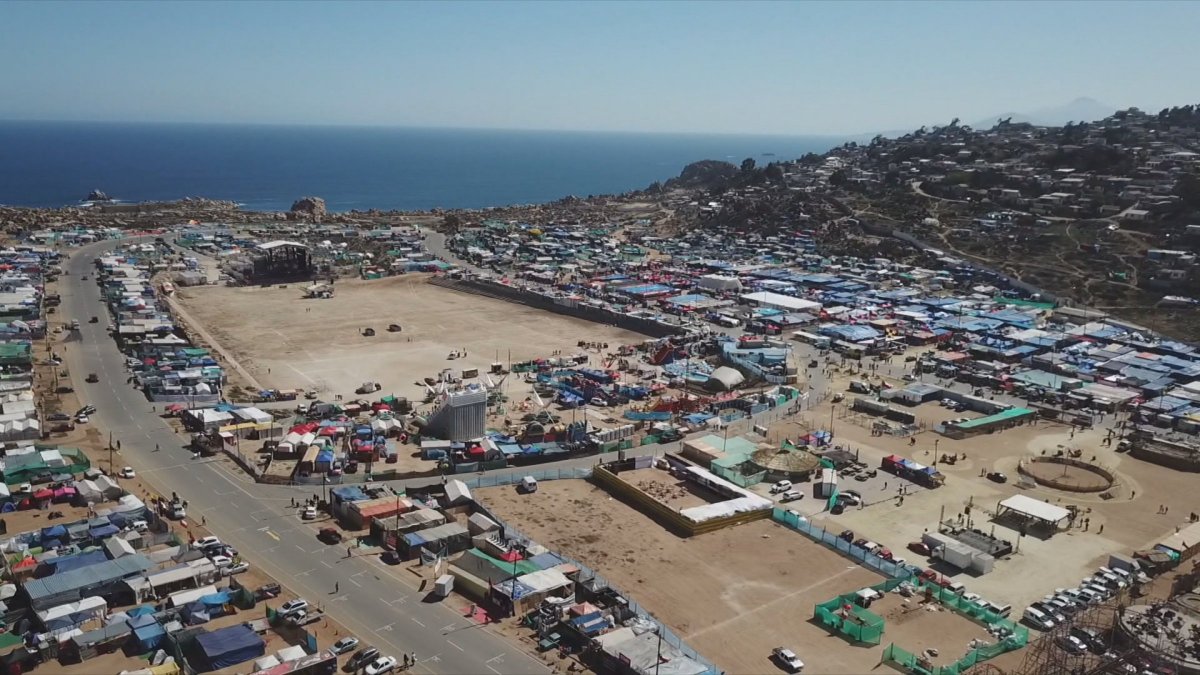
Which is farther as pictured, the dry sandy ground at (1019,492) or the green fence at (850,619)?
the dry sandy ground at (1019,492)

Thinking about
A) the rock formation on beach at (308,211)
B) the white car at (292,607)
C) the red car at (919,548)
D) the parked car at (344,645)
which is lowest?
the red car at (919,548)

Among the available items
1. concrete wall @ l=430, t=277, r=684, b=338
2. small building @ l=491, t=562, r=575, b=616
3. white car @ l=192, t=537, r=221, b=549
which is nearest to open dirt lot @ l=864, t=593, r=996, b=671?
small building @ l=491, t=562, r=575, b=616

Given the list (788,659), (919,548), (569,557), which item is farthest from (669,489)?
(788,659)

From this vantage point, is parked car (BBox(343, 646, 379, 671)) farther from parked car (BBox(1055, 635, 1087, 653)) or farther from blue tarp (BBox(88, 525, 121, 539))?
parked car (BBox(1055, 635, 1087, 653))

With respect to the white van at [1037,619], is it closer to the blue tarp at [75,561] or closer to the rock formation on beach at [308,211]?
the blue tarp at [75,561]

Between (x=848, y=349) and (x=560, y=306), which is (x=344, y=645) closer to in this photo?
(x=848, y=349)

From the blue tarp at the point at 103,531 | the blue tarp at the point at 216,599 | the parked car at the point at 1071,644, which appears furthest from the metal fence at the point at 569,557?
the blue tarp at the point at 103,531
